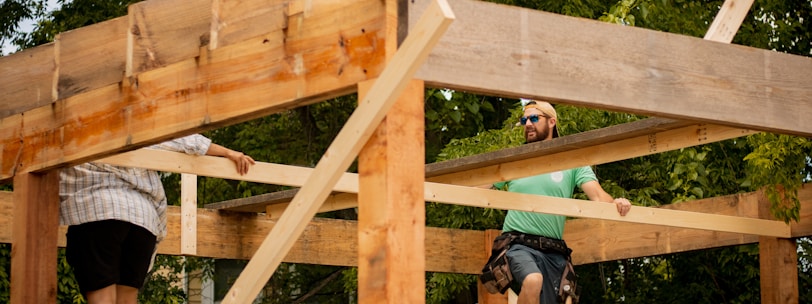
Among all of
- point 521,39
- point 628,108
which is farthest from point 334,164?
point 628,108

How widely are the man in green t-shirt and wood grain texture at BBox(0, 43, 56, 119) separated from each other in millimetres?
2984

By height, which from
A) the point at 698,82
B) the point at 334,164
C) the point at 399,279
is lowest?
the point at 399,279

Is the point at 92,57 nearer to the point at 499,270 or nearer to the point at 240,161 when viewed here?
the point at 240,161

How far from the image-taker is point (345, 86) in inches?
181

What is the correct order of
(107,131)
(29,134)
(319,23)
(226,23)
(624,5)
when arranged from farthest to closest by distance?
(624,5)
(29,134)
(107,131)
(226,23)
(319,23)

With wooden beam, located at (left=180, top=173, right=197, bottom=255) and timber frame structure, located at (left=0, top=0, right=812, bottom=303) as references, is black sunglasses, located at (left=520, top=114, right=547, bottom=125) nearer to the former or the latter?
timber frame structure, located at (left=0, top=0, right=812, bottom=303)

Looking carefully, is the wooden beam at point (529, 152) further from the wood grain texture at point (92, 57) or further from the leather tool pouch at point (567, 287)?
the wood grain texture at point (92, 57)

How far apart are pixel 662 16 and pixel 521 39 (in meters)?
7.91

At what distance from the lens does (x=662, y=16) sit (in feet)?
41.1

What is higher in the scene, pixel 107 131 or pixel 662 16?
pixel 662 16

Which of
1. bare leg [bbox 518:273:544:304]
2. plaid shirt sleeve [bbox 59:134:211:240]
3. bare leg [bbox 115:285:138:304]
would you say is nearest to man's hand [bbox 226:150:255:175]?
plaid shirt sleeve [bbox 59:134:211:240]

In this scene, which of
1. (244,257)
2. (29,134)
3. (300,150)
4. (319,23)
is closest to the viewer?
(319,23)

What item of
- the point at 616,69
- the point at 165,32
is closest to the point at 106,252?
the point at 165,32

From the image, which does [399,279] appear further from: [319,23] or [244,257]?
[244,257]
